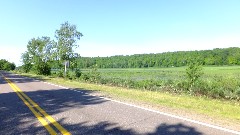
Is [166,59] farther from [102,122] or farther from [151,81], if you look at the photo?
[102,122]

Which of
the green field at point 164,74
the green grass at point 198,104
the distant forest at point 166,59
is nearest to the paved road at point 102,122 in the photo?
the green grass at point 198,104

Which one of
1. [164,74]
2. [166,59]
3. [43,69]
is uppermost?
[166,59]

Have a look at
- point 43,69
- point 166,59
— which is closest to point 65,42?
point 43,69

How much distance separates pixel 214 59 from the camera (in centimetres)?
12375

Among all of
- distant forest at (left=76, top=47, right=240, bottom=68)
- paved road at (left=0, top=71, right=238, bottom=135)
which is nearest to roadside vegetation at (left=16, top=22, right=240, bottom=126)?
paved road at (left=0, top=71, right=238, bottom=135)

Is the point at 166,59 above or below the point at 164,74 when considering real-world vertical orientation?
above

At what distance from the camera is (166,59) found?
146m

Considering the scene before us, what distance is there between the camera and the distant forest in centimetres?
12233

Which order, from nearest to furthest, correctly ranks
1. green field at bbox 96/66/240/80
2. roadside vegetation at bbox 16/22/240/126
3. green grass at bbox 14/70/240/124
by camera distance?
green grass at bbox 14/70/240/124
roadside vegetation at bbox 16/22/240/126
green field at bbox 96/66/240/80

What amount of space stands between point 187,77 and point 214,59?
114519 millimetres

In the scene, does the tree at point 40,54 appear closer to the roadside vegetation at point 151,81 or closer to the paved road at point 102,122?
the roadside vegetation at point 151,81

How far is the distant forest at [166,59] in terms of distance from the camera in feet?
401

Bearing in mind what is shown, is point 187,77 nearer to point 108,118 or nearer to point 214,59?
point 108,118

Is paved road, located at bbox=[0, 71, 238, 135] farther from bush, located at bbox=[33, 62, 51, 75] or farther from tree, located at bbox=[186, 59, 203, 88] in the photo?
bush, located at bbox=[33, 62, 51, 75]
